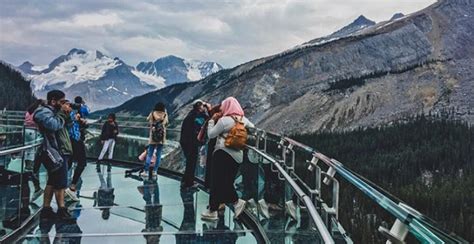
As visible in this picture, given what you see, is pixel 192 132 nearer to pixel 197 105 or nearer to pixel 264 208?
pixel 197 105

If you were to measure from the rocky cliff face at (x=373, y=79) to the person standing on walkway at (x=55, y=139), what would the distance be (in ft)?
128

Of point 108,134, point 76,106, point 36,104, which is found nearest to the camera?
point 36,104

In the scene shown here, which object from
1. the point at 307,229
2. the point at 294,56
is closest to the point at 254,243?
the point at 307,229

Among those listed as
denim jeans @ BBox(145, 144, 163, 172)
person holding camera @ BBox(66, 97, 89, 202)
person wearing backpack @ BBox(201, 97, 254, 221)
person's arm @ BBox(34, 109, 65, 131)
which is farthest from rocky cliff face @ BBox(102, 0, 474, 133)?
person's arm @ BBox(34, 109, 65, 131)

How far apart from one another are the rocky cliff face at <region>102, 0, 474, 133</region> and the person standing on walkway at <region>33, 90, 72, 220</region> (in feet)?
128

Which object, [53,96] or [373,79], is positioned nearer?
[53,96]

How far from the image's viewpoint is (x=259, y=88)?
234 ft

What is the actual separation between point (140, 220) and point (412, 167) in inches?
1068

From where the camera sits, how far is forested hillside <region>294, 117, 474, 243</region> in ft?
57.3

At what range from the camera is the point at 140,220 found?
6.63 m

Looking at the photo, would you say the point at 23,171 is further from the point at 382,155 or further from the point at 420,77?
the point at 420,77

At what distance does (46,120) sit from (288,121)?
47.0m

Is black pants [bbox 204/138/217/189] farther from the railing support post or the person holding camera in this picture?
the railing support post

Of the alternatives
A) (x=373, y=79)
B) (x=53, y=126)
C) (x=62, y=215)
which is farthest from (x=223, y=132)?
(x=373, y=79)
